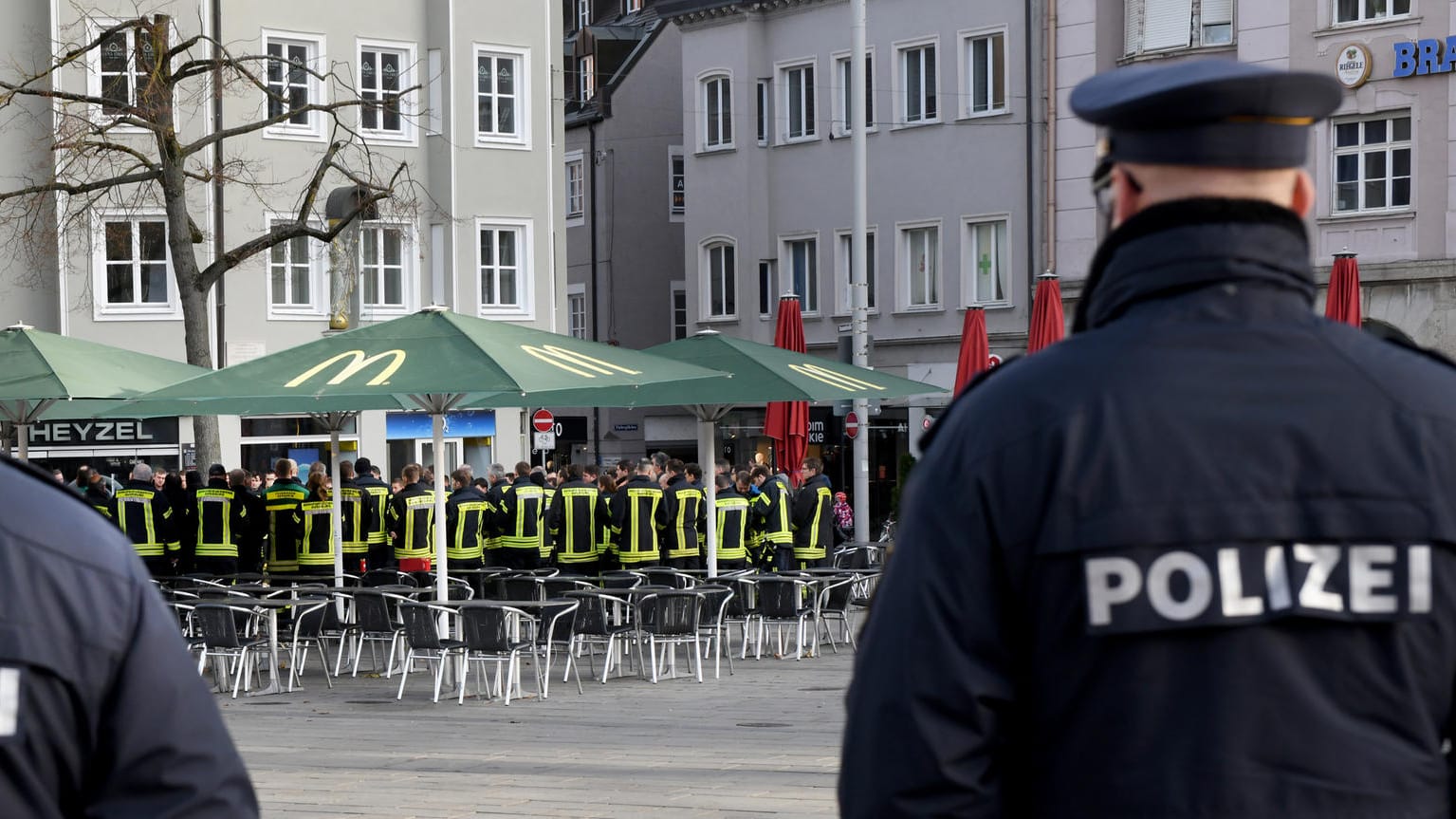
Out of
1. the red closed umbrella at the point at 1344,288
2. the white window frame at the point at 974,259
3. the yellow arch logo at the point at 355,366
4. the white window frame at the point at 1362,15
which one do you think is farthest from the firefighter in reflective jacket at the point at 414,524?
the white window frame at the point at 974,259

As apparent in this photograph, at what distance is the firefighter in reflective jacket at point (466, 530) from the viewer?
20.5m

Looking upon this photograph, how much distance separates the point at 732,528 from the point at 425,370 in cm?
715

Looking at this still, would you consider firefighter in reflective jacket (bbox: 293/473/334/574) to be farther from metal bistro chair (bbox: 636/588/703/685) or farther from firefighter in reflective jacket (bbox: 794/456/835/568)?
metal bistro chair (bbox: 636/588/703/685)

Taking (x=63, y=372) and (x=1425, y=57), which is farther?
(x=1425, y=57)

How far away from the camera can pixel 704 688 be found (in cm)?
1617

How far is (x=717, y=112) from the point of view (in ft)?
149

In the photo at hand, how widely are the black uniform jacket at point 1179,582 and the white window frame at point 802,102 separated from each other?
134ft

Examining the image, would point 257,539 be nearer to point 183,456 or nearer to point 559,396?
point 559,396

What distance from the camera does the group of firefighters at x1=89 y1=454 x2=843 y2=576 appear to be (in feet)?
66.9

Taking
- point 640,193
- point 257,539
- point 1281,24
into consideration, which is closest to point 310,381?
point 257,539

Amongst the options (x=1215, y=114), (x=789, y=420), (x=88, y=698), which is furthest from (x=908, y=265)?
(x=88, y=698)

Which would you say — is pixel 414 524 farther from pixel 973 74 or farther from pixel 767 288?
pixel 767 288

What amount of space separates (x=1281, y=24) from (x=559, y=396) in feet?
66.3

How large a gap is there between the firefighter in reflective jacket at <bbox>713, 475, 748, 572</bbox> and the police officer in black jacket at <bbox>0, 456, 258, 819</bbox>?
1798 cm
